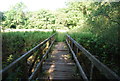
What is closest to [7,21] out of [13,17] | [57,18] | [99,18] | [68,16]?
[13,17]

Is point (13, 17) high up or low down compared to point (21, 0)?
down

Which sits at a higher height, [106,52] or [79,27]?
[79,27]

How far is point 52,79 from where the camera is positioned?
3.34 metres

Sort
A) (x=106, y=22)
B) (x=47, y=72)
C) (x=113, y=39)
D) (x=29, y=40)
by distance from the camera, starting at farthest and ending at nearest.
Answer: (x=29, y=40)
(x=106, y=22)
(x=113, y=39)
(x=47, y=72)

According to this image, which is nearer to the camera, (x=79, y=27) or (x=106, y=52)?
(x=106, y=52)

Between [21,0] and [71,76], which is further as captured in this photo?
[21,0]

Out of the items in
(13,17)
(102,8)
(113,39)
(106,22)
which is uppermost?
(13,17)

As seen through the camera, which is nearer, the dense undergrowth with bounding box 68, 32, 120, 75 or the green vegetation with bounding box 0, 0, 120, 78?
the dense undergrowth with bounding box 68, 32, 120, 75

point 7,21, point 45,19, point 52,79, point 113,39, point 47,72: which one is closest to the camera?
point 52,79

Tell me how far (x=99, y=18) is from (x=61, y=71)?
4.09 m

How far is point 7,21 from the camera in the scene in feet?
125

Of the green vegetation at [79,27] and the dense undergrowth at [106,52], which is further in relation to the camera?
the green vegetation at [79,27]

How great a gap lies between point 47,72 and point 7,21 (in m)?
38.7

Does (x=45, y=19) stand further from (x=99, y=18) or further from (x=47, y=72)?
(x=47, y=72)
